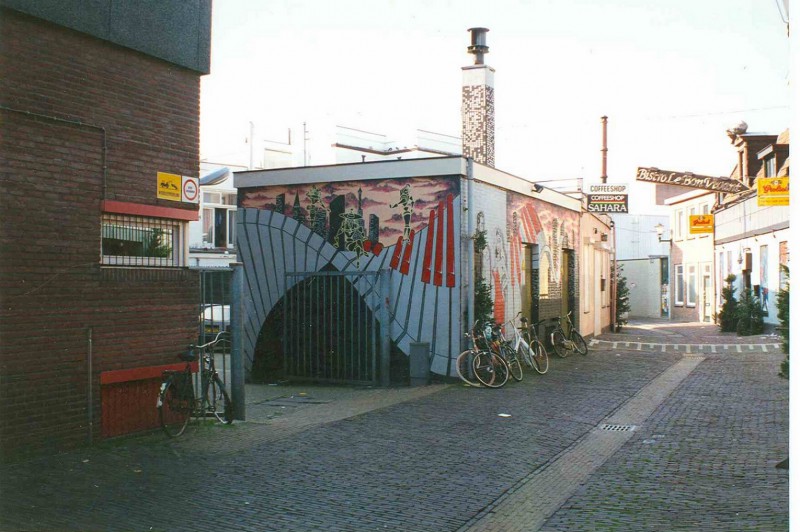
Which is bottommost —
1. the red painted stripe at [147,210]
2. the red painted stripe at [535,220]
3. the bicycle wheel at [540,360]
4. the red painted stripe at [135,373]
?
the bicycle wheel at [540,360]

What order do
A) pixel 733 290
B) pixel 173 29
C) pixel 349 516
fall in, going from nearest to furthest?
1. pixel 349 516
2. pixel 173 29
3. pixel 733 290

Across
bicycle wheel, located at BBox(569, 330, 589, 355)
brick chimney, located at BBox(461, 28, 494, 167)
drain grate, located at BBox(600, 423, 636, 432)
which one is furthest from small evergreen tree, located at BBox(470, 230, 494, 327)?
bicycle wheel, located at BBox(569, 330, 589, 355)

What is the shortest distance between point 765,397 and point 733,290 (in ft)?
58.6

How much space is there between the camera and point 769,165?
2942 cm

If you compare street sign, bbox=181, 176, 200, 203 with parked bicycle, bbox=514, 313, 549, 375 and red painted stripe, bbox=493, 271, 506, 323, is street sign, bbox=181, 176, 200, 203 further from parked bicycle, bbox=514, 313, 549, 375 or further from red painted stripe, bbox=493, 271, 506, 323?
parked bicycle, bbox=514, 313, 549, 375

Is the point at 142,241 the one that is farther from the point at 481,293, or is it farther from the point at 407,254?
the point at 481,293

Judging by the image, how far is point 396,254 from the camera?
1500cm

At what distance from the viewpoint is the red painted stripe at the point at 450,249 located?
1461cm

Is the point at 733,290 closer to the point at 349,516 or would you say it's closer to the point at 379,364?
the point at 379,364

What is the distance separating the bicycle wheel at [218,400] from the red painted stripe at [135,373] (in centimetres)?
50

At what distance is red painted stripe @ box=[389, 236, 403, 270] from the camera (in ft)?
49.1

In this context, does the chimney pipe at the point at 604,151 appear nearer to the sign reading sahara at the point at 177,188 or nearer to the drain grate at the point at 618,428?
the drain grate at the point at 618,428

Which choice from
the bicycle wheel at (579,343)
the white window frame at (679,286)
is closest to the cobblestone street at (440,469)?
the bicycle wheel at (579,343)

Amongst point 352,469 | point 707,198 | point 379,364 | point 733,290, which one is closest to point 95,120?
point 352,469
